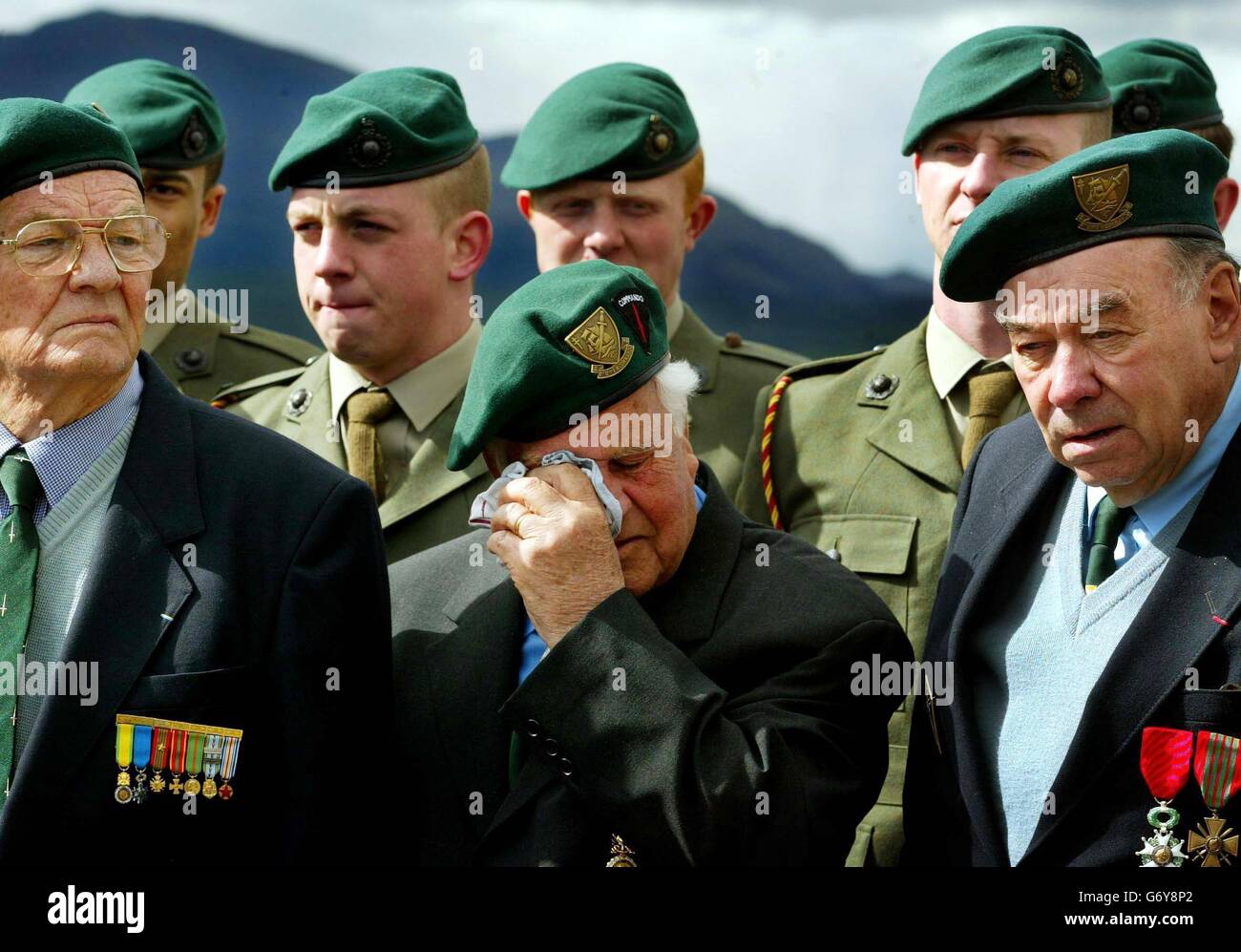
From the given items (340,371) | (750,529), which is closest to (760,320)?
(340,371)

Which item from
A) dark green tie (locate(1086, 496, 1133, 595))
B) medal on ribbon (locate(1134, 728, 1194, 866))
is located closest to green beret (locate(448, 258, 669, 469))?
dark green tie (locate(1086, 496, 1133, 595))

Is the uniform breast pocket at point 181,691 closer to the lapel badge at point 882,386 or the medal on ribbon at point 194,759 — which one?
the medal on ribbon at point 194,759

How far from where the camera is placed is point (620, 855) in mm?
3393

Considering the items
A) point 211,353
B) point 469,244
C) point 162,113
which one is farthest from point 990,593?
point 162,113

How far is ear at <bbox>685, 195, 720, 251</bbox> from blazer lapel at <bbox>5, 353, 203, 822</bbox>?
7.73 ft

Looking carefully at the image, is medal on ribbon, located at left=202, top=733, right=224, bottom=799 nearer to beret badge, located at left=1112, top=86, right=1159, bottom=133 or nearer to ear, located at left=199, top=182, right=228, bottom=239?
ear, located at left=199, top=182, right=228, bottom=239

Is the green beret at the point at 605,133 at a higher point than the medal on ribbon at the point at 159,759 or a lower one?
higher

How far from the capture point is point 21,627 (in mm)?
3408

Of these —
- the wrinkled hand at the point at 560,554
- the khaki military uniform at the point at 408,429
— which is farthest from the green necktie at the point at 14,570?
the khaki military uniform at the point at 408,429

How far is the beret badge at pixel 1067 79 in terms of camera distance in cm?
453

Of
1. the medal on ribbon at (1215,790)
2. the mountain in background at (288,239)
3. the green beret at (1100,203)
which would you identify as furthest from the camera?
the mountain in background at (288,239)

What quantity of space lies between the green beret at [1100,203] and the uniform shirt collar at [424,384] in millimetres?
1862

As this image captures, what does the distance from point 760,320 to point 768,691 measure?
147 inches
